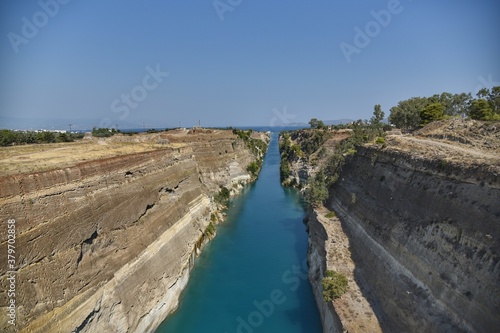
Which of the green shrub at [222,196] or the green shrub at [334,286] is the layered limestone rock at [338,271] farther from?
the green shrub at [222,196]

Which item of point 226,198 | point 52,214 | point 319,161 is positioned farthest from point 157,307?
point 319,161

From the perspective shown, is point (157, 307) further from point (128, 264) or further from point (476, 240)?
point (476, 240)

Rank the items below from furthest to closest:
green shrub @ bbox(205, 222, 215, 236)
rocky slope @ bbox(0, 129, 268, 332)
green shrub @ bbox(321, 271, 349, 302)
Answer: green shrub @ bbox(205, 222, 215, 236)
green shrub @ bbox(321, 271, 349, 302)
rocky slope @ bbox(0, 129, 268, 332)

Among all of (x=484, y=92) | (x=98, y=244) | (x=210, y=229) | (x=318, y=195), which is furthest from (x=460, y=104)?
(x=98, y=244)

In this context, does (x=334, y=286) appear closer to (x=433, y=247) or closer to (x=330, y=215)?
(x=433, y=247)

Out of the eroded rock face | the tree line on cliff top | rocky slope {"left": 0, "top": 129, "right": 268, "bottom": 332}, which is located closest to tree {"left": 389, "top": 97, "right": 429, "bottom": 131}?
the tree line on cliff top

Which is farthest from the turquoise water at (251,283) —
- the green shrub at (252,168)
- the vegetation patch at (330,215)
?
the green shrub at (252,168)

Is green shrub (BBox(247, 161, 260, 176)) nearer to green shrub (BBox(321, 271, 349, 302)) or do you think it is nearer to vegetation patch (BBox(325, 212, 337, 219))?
vegetation patch (BBox(325, 212, 337, 219))
